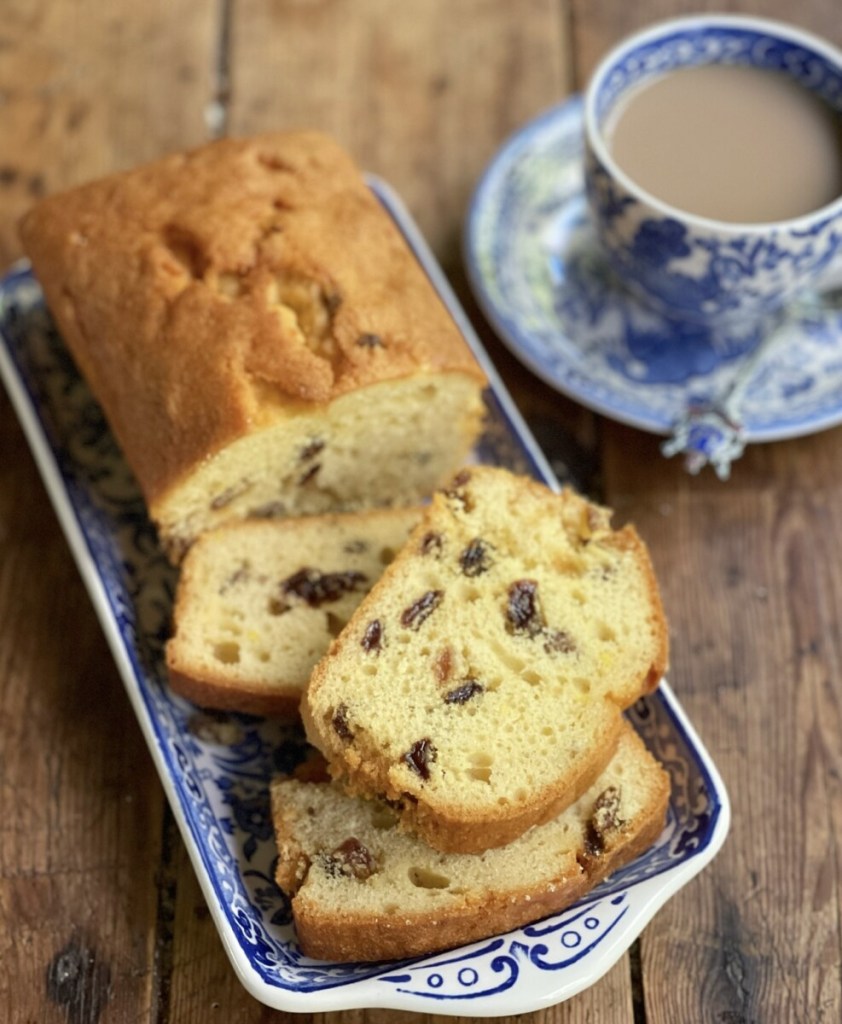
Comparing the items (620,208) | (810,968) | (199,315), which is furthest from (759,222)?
(810,968)

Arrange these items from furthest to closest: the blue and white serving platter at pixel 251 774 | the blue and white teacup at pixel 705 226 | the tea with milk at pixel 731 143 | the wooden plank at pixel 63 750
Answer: the tea with milk at pixel 731 143, the blue and white teacup at pixel 705 226, the wooden plank at pixel 63 750, the blue and white serving platter at pixel 251 774

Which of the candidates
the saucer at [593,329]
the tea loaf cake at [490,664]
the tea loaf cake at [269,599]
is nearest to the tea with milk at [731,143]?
the saucer at [593,329]

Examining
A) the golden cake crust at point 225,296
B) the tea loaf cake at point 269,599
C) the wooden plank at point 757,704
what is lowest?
the wooden plank at point 757,704

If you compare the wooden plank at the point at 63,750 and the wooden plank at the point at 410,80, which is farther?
the wooden plank at the point at 410,80

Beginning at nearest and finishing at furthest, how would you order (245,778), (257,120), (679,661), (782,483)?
(245,778) < (679,661) < (782,483) < (257,120)

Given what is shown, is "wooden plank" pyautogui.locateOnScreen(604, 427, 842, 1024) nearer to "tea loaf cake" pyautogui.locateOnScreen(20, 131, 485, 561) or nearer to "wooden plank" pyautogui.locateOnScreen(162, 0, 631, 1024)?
"tea loaf cake" pyautogui.locateOnScreen(20, 131, 485, 561)

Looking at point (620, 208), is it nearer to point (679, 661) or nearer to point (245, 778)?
point (679, 661)

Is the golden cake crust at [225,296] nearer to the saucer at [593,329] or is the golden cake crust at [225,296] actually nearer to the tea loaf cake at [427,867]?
the saucer at [593,329]

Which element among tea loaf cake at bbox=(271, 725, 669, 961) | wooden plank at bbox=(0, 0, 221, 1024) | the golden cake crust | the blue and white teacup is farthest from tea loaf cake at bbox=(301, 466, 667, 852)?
the blue and white teacup
